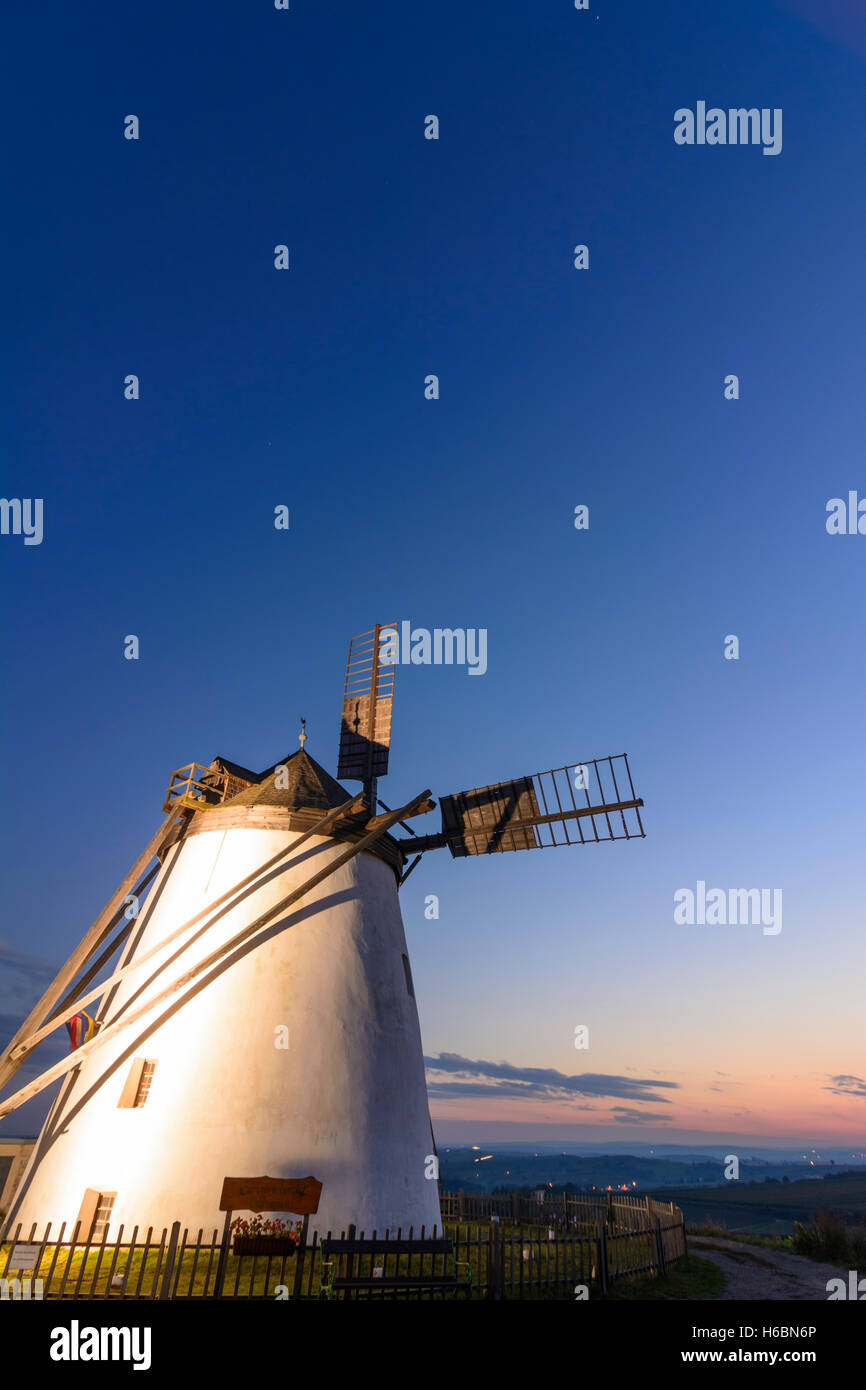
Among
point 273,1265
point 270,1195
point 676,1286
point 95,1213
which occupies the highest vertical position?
point 270,1195

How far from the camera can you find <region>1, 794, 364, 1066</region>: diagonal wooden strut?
1566 centimetres

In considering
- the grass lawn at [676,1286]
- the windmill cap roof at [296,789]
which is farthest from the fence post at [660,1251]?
the windmill cap roof at [296,789]

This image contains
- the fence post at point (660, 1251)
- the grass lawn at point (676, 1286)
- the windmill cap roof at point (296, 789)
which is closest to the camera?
the grass lawn at point (676, 1286)

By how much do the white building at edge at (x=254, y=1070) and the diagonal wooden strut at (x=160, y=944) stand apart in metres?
0.39

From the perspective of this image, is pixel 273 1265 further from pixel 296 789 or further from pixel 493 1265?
pixel 296 789

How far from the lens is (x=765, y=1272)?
65.0ft

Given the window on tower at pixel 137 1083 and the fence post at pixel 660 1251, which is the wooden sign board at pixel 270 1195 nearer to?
the window on tower at pixel 137 1083

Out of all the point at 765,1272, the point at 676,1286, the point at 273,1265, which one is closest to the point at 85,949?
the point at 273,1265

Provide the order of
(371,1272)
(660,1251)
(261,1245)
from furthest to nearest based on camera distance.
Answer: (660,1251), (261,1245), (371,1272)

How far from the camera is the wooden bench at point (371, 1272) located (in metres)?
12.1

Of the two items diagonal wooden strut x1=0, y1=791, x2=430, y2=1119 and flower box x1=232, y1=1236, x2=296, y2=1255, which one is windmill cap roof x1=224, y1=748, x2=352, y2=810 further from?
flower box x1=232, y1=1236, x2=296, y2=1255

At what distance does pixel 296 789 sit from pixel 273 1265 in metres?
10.6

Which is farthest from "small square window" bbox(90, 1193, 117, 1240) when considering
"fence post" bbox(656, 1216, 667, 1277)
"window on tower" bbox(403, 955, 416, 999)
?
"fence post" bbox(656, 1216, 667, 1277)
